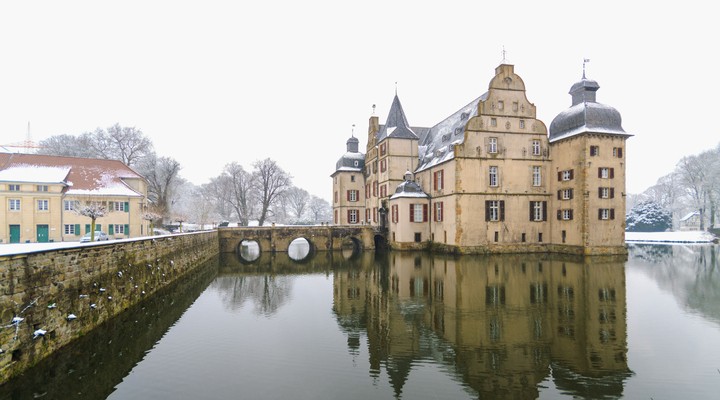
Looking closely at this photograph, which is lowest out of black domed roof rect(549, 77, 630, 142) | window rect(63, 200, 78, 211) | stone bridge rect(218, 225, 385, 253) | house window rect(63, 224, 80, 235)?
stone bridge rect(218, 225, 385, 253)

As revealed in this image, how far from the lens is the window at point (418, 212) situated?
120 feet

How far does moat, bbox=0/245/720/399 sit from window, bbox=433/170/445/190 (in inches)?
637

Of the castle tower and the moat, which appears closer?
the moat

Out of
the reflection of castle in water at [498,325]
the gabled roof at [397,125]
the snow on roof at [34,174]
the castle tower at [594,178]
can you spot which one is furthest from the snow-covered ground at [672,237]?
the snow on roof at [34,174]

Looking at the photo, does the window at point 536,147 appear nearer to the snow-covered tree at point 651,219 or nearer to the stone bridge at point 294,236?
the stone bridge at point 294,236

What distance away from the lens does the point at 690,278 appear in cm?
2072

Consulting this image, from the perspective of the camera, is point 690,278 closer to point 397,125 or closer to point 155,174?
point 397,125

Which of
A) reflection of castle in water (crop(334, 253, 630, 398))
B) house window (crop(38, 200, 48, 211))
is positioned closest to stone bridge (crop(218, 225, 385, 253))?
house window (crop(38, 200, 48, 211))

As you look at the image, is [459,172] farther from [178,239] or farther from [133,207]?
[133,207]

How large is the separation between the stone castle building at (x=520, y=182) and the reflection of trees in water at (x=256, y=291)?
629 inches

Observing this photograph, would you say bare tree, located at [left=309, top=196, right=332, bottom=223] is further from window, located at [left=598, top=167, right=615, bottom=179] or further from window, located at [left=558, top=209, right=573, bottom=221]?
window, located at [left=598, top=167, right=615, bottom=179]

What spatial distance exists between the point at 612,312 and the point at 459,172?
19589 mm

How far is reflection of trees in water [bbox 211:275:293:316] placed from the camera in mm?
15719

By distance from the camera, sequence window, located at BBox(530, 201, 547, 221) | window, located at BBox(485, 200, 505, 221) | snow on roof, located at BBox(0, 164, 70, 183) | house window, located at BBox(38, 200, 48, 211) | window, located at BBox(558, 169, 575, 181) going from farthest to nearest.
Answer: window, located at BBox(530, 201, 547, 221) → window, located at BBox(485, 200, 505, 221) → window, located at BBox(558, 169, 575, 181) → house window, located at BBox(38, 200, 48, 211) → snow on roof, located at BBox(0, 164, 70, 183)
